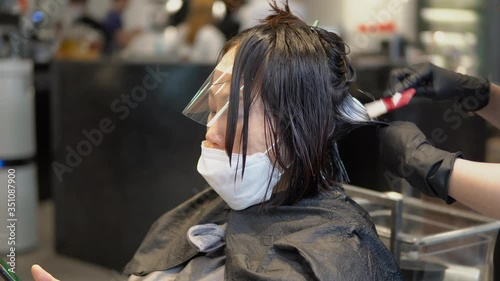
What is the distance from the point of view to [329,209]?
1399 mm

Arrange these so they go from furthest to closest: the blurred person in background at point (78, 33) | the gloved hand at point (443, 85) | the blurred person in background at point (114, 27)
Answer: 1. the blurred person in background at point (114, 27)
2. the blurred person in background at point (78, 33)
3. the gloved hand at point (443, 85)

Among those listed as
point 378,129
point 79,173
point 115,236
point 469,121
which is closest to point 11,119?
point 79,173

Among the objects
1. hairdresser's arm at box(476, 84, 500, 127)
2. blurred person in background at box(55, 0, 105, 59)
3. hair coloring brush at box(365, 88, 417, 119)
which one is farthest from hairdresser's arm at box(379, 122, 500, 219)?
blurred person in background at box(55, 0, 105, 59)

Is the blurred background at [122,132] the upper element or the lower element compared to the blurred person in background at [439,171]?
lower

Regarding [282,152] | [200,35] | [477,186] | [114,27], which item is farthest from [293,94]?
[114,27]

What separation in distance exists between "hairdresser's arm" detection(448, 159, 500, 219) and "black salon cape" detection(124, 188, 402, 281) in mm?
229

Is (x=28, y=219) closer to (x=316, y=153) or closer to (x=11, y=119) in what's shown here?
(x=11, y=119)

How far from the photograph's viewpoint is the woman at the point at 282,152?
133 centimetres

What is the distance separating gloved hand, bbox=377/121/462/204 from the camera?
119 centimetres

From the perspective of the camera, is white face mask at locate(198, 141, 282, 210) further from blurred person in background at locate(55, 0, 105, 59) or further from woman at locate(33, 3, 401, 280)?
blurred person in background at locate(55, 0, 105, 59)

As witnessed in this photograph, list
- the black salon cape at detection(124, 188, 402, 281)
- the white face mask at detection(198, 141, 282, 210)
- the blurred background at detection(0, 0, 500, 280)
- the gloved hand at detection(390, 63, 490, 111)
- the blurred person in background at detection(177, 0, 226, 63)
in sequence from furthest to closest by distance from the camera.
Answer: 1. the blurred person in background at detection(177, 0, 226, 63)
2. the blurred background at detection(0, 0, 500, 280)
3. the gloved hand at detection(390, 63, 490, 111)
4. the white face mask at detection(198, 141, 282, 210)
5. the black salon cape at detection(124, 188, 402, 281)

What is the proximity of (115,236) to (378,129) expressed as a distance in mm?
2530

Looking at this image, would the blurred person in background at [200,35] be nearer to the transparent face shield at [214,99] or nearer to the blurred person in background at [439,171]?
the transparent face shield at [214,99]

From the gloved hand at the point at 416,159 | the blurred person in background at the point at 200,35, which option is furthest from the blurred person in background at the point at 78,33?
the gloved hand at the point at 416,159
